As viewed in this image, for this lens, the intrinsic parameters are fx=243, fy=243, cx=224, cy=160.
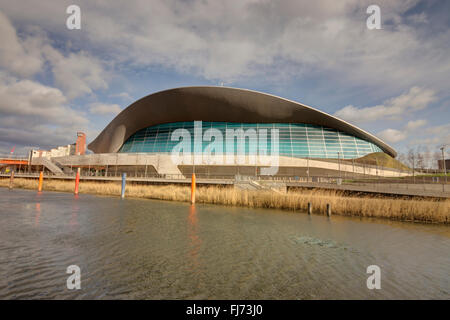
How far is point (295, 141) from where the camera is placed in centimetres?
3894

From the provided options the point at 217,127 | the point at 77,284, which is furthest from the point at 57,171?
the point at 77,284

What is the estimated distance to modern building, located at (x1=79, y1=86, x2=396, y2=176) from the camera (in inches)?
1367

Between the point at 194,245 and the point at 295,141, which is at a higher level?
the point at 295,141

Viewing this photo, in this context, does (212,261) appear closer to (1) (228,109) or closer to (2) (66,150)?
(1) (228,109)

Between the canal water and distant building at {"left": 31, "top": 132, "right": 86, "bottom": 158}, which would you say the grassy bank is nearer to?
the canal water

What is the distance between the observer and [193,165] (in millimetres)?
33531

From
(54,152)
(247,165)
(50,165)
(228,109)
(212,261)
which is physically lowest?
(212,261)

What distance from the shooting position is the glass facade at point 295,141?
37.8 m

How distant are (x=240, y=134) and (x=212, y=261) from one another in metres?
36.4

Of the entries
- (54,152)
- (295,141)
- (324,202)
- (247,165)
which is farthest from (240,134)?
(54,152)

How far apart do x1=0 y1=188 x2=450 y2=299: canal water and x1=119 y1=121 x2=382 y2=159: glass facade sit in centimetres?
2922

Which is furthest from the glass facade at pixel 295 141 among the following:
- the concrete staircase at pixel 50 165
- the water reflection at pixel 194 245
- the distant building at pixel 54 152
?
the water reflection at pixel 194 245

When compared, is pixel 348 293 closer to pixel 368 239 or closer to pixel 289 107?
pixel 368 239

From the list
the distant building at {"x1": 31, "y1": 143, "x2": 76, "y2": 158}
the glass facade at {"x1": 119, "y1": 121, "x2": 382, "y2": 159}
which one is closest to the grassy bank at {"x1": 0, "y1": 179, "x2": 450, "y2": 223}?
the glass facade at {"x1": 119, "y1": 121, "x2": 382, "y2": 159}
